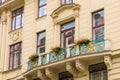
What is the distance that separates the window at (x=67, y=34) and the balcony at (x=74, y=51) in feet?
4.32

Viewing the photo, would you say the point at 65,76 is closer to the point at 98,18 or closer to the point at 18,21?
the point at 98,18

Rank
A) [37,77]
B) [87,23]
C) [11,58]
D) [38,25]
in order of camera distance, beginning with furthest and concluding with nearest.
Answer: [11,58] < [38,25] < [37,77] < [87,23]

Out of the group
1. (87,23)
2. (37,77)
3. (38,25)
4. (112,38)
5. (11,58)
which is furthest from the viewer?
(11,58)

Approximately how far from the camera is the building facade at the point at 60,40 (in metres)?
24.8

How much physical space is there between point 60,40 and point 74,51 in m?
2.94

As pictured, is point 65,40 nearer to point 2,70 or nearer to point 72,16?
point 72,16

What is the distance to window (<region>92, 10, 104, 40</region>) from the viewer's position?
85.0 feet

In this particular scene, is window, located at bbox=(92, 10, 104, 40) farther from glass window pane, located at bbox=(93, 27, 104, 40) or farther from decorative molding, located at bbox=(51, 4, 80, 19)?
decorative molding, located at bbox=(51, 4, 80, 19)

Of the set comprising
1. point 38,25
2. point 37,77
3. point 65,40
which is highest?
point 38,25

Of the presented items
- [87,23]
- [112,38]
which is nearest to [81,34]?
[87,23]

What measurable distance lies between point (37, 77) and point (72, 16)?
525 centimetres

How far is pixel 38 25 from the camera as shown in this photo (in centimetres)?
A: 3056

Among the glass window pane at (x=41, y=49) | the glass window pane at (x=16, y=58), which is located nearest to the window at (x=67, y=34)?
the glass window pane at (x=41, y=49)

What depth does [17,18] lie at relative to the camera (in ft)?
111
